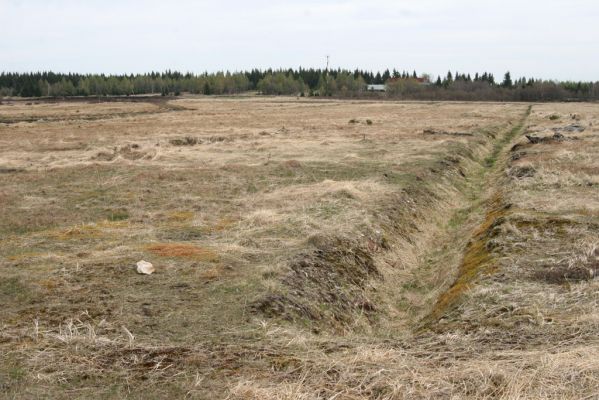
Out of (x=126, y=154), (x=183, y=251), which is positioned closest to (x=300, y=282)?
(x=183, y=251)

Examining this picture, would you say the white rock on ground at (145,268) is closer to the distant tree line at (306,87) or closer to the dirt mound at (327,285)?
the dirt mound at (327,285)

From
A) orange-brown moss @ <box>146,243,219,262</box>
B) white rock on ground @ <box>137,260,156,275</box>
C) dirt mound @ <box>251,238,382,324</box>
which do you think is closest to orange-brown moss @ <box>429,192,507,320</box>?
dirt mound @ <box>251,238,382,324</box>

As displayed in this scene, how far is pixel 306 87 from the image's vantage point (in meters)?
163

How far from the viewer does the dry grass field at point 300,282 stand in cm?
704

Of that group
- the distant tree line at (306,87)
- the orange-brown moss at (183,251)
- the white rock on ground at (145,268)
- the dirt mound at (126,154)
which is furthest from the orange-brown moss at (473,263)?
the distant tree line at (306,87)

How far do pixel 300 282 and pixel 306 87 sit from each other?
155548mm

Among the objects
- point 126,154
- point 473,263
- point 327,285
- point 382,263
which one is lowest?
point 382,263

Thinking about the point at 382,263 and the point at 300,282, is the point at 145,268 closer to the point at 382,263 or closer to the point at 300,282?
the point at 300,282

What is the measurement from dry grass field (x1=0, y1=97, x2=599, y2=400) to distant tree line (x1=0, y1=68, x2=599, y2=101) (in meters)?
107

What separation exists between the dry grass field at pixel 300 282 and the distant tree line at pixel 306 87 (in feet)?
350

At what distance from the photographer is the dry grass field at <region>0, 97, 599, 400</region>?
Result: 23.1 ft

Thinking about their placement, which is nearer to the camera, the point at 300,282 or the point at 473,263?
the point at 300,282

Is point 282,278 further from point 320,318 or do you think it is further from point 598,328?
point 598,328

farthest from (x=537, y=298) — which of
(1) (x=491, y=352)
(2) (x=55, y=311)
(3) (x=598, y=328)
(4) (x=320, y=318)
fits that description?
(2) (x=55, y=311)
